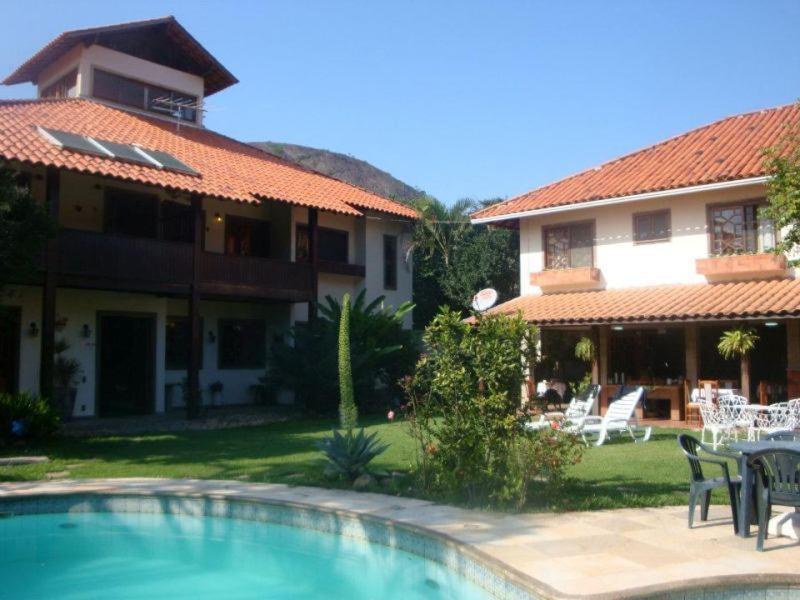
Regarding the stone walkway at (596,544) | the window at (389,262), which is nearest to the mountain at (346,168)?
the window at (389,262)

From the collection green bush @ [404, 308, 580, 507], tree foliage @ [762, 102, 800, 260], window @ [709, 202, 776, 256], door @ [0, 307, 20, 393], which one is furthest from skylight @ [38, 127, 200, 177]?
tree foliage @ [762, 102, 800, 260]

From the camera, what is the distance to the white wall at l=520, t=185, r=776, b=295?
64.4ft

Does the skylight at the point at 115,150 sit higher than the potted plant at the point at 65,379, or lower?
higher

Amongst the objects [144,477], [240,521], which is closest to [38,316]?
[144,477]

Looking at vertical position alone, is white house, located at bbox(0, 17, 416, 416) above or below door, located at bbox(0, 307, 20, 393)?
above

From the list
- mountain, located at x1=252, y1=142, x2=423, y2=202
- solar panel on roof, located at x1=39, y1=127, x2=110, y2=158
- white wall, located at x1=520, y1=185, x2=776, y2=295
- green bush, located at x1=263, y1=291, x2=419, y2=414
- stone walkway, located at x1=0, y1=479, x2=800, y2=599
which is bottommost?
stone walkway, located at x1=0, y1=479, x2=800, y2=599

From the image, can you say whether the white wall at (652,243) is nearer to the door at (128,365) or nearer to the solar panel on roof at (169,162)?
the solar panel on roof at (169,162)

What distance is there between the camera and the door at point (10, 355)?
58.0 ft

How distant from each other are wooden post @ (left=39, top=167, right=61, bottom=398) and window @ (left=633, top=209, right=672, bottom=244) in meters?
14.7

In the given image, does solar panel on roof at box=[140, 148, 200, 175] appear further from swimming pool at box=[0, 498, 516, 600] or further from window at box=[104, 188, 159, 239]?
swimming pool at box=[0, 498, 516, 600]

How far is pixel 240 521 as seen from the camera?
908cm

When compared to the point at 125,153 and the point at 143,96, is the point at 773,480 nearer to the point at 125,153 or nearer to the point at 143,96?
the point at 125,153

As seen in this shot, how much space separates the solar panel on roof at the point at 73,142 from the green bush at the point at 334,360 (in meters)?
6.86

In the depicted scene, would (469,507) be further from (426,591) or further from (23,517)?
(23,517)
